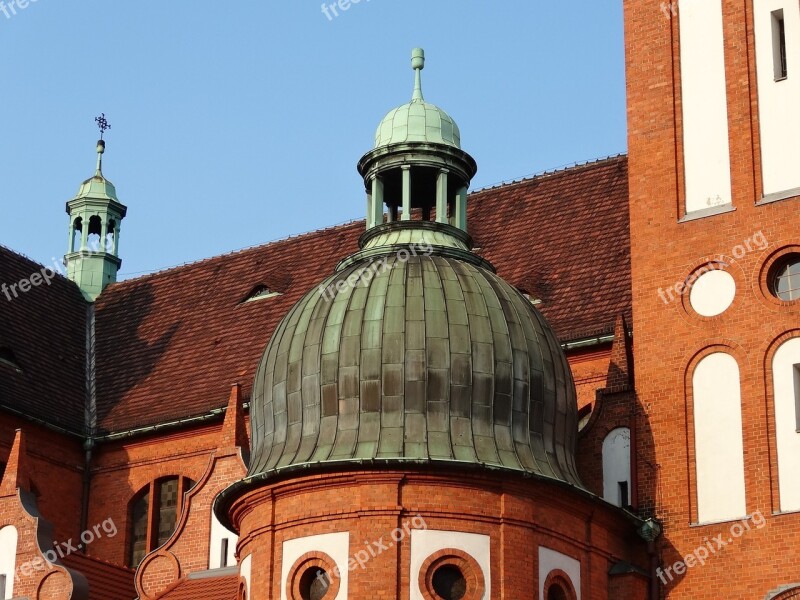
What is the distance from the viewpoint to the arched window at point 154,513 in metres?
37.6

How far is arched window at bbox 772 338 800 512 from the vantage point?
2731cm

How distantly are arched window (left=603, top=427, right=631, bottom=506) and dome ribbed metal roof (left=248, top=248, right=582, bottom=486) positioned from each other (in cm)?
100

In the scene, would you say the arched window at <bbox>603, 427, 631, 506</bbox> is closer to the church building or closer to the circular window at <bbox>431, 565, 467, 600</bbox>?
the church building

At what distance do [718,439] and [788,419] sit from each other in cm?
109

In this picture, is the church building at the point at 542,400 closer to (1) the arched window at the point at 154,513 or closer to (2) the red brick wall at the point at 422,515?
(2) the red brick wall at the point at 422,515

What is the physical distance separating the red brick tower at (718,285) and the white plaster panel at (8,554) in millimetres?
11911

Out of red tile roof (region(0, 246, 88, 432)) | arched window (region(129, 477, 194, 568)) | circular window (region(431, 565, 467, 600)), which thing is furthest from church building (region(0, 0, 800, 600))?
red tile roof (region(0, 246, 88, 432))

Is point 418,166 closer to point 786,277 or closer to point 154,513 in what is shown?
point 786,277

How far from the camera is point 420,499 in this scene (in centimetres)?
2639

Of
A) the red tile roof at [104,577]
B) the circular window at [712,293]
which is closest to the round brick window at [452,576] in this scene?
the circular window at [712,293]

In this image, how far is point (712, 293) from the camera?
2917cm

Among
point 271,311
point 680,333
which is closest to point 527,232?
point 271,311

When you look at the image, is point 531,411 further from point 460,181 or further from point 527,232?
point 527,232

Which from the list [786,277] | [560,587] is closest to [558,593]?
[560,587]
